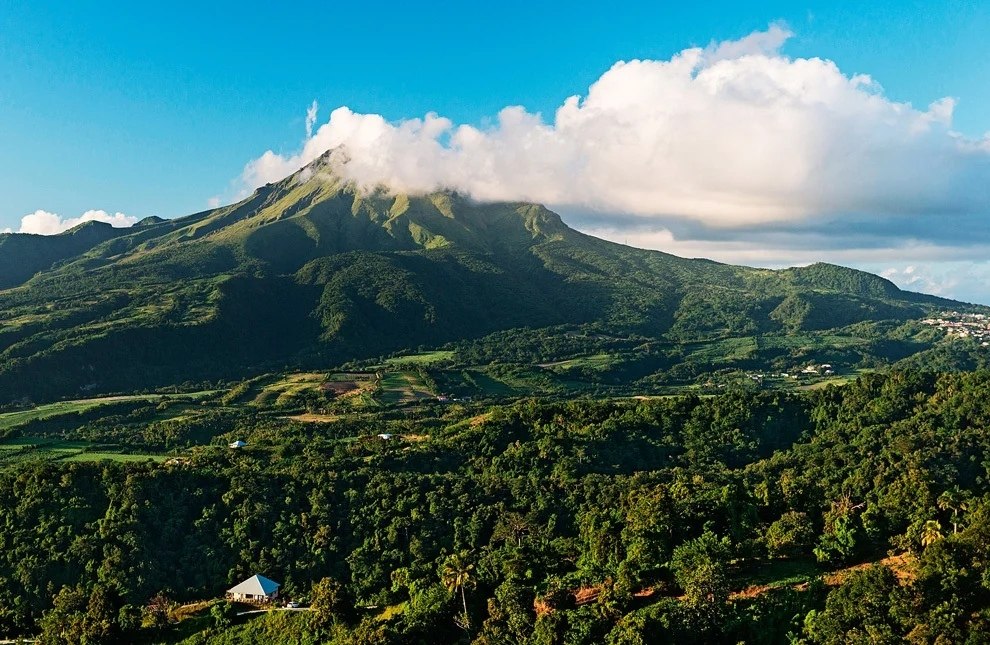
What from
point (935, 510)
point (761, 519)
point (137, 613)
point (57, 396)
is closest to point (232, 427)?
point (57, 396)

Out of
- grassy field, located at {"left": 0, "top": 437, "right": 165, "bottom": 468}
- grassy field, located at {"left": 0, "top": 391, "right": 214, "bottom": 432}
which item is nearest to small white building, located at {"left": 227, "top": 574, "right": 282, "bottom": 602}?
grassy field, located at {"left": 0, "top": 437, "right": 165, "bottom": 468}

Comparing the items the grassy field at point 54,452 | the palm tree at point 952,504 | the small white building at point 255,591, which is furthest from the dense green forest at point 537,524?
the grassy field at point 54,452

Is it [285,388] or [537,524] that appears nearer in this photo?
[537,524]

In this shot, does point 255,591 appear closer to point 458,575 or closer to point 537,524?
point 458,575

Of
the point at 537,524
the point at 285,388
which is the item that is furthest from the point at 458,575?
the point at 285,388

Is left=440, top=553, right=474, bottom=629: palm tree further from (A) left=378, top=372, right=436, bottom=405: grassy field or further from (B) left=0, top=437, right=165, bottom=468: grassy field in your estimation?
(A) left=378, top=372, right=436, bottom=405: grassy field

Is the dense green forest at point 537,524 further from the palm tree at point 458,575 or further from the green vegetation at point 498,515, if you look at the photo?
the green vegetation at point 498,515

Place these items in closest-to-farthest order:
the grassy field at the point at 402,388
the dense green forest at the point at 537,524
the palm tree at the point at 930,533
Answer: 1. the dense green forest at the point at 537,524
2. the palm tree at the point at 930,533
3. the grassy field at the point at 402,388
